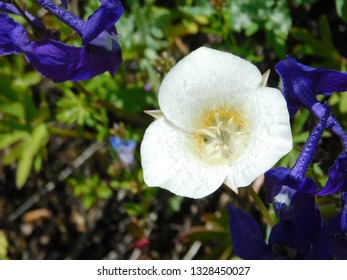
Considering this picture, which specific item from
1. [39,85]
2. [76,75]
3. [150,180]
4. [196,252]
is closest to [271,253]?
[150,180]

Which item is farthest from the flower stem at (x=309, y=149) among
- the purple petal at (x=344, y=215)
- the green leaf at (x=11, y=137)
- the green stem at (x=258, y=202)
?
the green leaf at (x=11, y=137)

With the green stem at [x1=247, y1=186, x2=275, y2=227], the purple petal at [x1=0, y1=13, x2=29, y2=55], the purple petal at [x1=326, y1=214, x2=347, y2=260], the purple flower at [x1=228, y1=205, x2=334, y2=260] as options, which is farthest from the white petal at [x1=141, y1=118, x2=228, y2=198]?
the purple petal at [x1=0, y1=13, x2=29, y2=55]

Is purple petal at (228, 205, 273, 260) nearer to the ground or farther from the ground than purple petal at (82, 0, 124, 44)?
nearer to the ground

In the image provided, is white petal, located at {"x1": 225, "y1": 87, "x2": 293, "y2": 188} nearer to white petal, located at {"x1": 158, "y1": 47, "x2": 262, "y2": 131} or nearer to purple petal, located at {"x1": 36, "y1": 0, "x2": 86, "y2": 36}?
white petal, located at {"x1": 158, "y1": 47, "x2": 262, "y2": 131}

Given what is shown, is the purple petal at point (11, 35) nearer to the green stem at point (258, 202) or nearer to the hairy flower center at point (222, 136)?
the hairy flower center at point (222, 136)

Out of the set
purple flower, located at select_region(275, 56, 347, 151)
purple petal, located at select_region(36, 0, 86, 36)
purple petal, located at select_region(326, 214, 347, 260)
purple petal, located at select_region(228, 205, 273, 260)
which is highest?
purple petal, located at select_region(36, 0, 86, 36)
